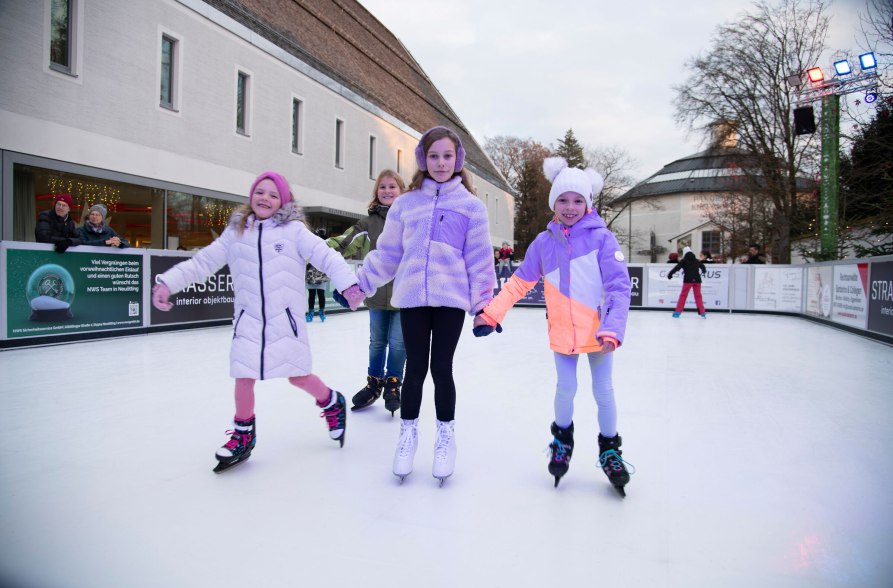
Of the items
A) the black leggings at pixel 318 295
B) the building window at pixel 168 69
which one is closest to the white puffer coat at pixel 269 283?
the black leggings at pixel 318 295

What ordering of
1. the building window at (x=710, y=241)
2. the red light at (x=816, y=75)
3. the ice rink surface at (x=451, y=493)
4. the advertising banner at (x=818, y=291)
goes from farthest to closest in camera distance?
the building window at (x=710, y=241)
the red light at (x=816, y=75)
the advertising banner at (x=818, y=291)
the ice rink surface at (x=451, y=493)

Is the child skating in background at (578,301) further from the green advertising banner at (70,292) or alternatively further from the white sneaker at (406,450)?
the green advertising banner at (70,292)

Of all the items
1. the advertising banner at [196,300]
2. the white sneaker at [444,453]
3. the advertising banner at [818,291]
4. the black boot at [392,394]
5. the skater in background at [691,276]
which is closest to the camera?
the white sneaker at [444,453]

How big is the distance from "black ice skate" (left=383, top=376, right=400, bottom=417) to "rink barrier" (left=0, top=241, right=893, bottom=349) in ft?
16.8

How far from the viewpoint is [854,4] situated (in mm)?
2041


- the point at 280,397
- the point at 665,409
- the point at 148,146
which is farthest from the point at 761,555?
the point at 148,146

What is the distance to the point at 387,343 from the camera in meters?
4.00

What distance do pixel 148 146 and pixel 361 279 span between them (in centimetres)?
1047

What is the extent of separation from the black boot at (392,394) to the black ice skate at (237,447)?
1085mm

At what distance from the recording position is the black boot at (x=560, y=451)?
97.2 inches

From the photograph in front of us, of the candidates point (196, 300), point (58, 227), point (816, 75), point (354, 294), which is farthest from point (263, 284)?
point (816, 75)

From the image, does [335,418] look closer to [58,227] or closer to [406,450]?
[406,450]

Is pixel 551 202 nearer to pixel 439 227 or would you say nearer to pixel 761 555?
pixel 439 227

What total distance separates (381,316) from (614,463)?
1.96m
